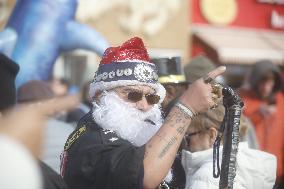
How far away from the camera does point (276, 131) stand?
16.7 ft

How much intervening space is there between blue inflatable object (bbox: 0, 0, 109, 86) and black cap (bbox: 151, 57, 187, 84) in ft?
6.88

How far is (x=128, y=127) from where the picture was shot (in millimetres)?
2291

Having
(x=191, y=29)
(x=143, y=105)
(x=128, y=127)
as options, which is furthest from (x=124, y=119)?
(x=191, y=29)

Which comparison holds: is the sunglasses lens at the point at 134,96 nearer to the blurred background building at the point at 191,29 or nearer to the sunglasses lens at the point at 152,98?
the sunglasses lens at the point at 152,98

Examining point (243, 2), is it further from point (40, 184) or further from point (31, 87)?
point (40, 184)

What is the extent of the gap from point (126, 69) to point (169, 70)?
59.5 inches

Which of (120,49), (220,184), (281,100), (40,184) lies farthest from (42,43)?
(40,184)

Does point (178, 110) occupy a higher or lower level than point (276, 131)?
higher

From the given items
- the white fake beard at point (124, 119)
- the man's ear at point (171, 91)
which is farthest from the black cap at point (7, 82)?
the man's ear at point (171, 91)

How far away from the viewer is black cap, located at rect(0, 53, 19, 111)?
62.6 inches

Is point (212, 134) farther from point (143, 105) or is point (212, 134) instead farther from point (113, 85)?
point (113, 85)

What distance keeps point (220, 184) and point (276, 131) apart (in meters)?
2.97

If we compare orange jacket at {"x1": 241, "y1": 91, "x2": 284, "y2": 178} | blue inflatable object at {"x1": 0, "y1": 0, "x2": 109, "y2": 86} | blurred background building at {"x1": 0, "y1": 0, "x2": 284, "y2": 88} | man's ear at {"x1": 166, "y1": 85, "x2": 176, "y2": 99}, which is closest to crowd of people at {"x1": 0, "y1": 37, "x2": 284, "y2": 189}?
man's ear at {"x1": 166, "y1": 85, "x2": 176, "y2": 99}

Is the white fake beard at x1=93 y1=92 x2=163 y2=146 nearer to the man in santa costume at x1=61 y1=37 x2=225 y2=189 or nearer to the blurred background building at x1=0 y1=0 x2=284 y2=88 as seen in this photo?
the man in santa costume at x1=61 y1=37 x2=225 y2=189
